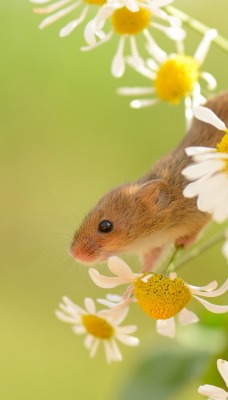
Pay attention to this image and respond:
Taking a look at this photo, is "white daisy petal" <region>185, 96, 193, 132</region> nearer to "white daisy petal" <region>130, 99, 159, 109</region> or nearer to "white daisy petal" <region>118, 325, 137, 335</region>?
"white daisy petal" <region>130, 99, 159, 109</region>

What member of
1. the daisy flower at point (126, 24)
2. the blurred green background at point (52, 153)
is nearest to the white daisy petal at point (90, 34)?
the daisy flower at point (126, 24)

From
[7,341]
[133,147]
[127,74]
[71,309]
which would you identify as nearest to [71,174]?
[133,147]

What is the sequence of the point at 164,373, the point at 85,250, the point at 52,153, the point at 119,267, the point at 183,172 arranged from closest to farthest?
the point at 183,172 < the point at 119,267 < the point at 85,250 < the point at 164,373 < the point at 52,153

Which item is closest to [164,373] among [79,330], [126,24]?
[79,330]

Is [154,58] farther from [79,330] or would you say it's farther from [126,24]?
[79,330]

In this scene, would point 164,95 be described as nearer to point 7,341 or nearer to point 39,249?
point 39,249

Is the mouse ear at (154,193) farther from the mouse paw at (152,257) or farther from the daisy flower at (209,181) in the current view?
the daisy flower at (209,181)

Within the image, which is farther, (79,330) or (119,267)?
(79,330)

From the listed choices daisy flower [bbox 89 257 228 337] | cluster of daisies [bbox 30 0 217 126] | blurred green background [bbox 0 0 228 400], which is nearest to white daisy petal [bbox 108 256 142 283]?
daisy flower [bbox 89 257 228 337]
